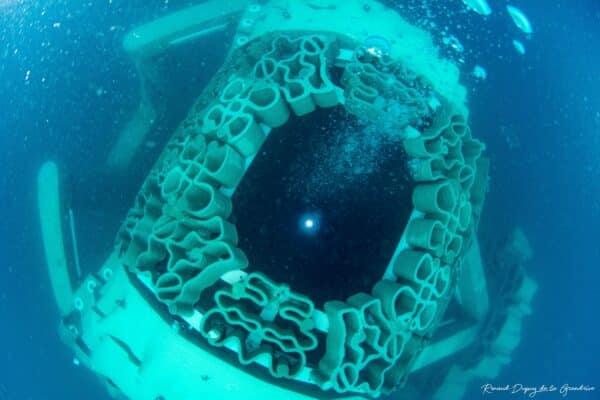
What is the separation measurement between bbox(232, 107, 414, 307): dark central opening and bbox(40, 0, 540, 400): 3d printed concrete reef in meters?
0.09

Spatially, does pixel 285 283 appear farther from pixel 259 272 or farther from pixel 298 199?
pixel 298 199

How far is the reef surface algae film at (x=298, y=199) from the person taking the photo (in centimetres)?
330

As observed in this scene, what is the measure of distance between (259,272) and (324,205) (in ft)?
2.67

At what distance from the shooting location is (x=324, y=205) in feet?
12.3

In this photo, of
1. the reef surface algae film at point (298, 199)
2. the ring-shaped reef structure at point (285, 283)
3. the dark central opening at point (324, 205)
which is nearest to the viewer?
the ring-shaped reef structure at point (285, 283)

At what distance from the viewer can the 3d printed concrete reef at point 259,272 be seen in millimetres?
3172

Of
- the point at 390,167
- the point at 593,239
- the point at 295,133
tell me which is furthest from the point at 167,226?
the point at 593,239

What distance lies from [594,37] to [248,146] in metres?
5.57

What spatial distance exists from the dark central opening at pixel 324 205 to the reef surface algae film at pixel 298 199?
0.05ft

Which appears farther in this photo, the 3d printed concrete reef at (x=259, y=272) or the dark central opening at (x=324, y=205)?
the dark central opening at (x=324, y=205)

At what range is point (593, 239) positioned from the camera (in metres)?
6.24

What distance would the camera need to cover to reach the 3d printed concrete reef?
125 inches

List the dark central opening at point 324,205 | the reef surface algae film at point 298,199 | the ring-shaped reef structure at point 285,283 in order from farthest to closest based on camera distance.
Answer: the dark central opening at point 324,205
the reef surface algae film at point 298,199
the ring-shaped reef structure at point 285,283

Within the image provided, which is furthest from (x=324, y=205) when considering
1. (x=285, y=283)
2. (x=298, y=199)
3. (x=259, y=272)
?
(x=259, y=272)
